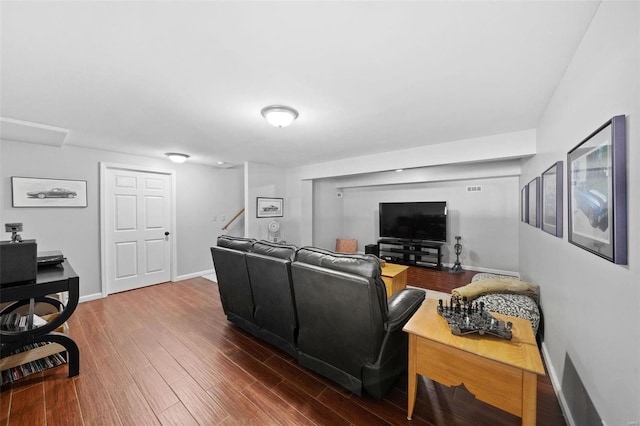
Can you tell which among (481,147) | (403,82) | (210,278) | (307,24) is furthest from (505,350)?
(210,278)

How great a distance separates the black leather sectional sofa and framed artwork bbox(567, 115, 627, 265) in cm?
106

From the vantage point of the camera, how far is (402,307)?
76.7 inches

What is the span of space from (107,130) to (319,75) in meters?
2.72

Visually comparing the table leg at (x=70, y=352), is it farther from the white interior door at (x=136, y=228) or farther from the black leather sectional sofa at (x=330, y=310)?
the white interior door at (x=136, y=228)

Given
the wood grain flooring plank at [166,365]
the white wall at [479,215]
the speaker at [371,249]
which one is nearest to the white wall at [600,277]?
the wood grain flooring plank at [166,365]

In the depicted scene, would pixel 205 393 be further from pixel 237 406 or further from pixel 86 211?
pixel 86 211

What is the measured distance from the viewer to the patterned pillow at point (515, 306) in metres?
2.34

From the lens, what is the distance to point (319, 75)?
177cm

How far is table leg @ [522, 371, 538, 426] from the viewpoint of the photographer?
119cm

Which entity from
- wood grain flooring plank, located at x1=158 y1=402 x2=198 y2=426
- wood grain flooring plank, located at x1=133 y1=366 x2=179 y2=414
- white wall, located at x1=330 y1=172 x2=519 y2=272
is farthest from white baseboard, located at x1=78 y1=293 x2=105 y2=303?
white wall, located at x1=330 y1=172 x2=519 y2=272

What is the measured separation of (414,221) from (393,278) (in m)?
3.01

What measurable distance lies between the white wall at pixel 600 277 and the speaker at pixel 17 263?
3.22 m

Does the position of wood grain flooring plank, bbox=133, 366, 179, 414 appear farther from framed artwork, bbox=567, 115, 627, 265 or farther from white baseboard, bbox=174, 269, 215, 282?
white baseboard, bbox=174, 269, 215, 282

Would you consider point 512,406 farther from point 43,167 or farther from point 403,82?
point 43,167
